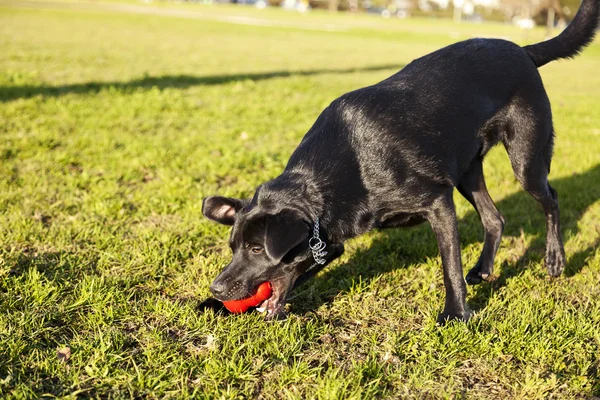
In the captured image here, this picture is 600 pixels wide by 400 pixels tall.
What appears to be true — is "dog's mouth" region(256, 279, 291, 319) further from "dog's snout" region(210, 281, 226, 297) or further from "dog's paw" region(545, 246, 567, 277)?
"dog's paw" region(545, 246, 567, 277)

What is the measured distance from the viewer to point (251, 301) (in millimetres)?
3660

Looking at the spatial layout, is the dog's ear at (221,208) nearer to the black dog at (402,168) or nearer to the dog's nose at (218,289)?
the black dog at (402,168)

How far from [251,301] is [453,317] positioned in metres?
1.31

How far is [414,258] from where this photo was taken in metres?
4.77

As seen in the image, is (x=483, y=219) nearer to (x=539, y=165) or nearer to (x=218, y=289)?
(x=539, y=165)

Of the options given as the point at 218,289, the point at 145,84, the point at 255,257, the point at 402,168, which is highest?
the point at 402,168

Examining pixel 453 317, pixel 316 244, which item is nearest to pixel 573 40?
pixel 453 317

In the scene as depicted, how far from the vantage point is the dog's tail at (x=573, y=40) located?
4.72 meters

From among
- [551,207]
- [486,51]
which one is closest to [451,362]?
[551,207]

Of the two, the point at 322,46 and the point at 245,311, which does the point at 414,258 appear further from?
the point at 322,46

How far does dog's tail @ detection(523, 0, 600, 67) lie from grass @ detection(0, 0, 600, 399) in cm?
162

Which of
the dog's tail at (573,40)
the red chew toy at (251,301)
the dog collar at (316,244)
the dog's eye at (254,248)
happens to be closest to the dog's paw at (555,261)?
the dog's tail at (573,40)

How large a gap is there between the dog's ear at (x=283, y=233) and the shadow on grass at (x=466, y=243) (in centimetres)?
85

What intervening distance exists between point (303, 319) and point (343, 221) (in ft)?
2.27
